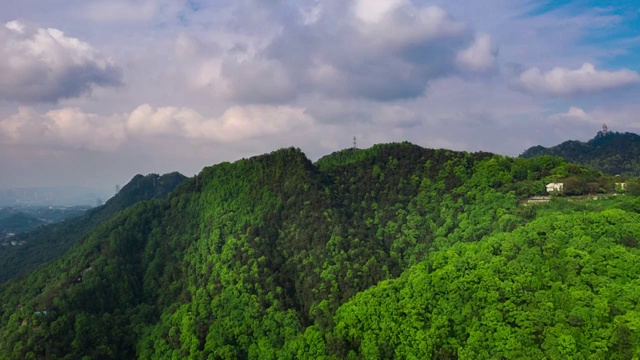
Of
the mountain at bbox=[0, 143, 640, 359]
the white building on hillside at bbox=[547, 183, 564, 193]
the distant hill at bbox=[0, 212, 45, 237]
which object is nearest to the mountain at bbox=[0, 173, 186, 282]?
the mountain at bbox=[0, 143, 640, 359]

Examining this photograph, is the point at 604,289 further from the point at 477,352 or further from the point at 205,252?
the point at 205,252

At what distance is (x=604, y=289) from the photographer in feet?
93.2

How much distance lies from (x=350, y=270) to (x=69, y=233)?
65609 mm

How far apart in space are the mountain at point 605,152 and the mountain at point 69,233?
283 feet

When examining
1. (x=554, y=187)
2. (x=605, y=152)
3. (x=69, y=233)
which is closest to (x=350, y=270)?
(x=554, y=187)

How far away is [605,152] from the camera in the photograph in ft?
344

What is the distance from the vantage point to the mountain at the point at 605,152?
91.9 meters

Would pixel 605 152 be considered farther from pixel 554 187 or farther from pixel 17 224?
pixel 17 224

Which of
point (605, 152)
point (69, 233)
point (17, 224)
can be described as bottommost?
point (17, 224)

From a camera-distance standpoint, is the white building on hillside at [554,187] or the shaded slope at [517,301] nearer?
the shaded slope at [517,301]

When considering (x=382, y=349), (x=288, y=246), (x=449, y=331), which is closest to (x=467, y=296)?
(x=449, y=331)

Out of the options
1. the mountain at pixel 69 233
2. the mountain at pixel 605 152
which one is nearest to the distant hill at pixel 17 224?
the mountain at pixel 69 233

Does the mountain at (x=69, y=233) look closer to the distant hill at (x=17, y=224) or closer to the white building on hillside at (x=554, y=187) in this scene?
the distant hill at (x=17, y=224)

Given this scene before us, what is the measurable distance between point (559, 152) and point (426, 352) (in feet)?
328
